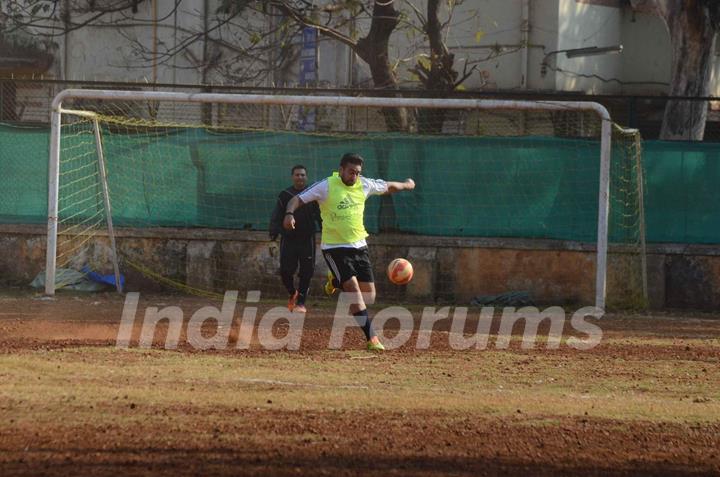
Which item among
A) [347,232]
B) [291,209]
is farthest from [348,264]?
[291,209]

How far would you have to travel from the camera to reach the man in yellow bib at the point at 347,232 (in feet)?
39.0

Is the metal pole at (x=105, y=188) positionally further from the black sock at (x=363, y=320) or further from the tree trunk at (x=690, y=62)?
the tree trunk at (x=690, y=62)

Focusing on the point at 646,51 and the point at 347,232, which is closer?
the point at 347,232

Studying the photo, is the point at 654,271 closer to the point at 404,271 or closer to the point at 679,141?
the point at 679,141

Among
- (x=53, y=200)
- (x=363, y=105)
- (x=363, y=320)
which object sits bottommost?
(x=363, y=320)

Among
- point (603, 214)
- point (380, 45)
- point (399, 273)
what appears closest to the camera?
point (399, 273)

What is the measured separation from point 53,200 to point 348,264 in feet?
20.1

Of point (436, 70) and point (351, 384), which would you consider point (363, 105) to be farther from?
point (351, 384)

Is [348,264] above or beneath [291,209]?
beneath

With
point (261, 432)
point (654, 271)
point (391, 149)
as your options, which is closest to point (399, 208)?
point (391, 149)

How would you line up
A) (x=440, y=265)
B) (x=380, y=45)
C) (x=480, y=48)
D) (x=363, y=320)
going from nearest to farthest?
(x=363, y=320), (x=440, y=265), (x=380, y=45), (x=480, y=48)

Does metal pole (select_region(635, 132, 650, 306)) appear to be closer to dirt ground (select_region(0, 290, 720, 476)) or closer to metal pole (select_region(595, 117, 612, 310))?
metal pole (select_region(595, 117, 612, 310))

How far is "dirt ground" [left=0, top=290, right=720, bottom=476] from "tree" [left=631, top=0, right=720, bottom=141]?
7.05 metres

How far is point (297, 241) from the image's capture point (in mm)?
15414
